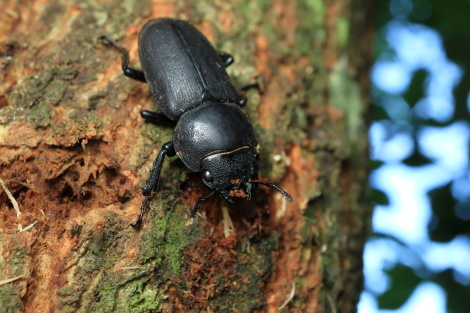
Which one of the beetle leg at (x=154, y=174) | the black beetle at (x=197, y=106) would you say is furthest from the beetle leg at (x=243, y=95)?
the beetle leg at (x=154, y=174)

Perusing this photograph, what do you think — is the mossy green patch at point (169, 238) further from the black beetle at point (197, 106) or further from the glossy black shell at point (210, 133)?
the glossy black shell at point (210, 133)

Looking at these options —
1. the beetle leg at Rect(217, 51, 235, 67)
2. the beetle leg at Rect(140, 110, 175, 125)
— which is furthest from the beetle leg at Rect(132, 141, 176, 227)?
the beetle leg at Rect(217, 51, 235, 67)

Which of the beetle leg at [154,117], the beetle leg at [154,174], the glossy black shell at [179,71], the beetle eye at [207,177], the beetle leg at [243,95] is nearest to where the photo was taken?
the beetle leg at [154,174]

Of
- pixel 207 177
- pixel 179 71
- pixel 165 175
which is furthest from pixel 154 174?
pixel 179 71

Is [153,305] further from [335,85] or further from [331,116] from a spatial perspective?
[335,85]

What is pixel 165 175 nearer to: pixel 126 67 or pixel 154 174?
pixel 154 174

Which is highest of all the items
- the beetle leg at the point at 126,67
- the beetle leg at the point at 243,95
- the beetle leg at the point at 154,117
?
the beetle leg at the point at 126,67

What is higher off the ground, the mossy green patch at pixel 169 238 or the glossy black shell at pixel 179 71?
the glossy black shell at pixel 179 71

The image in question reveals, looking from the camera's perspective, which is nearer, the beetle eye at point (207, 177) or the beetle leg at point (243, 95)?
the beetle eye at point (207, 177)

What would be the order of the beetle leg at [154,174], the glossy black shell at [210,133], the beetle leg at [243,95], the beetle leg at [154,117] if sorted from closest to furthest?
the beetle leg at [154,174]
the glossy black shell at [210,133]
the beetle leg at [154,117]
the beetle leg at [243,95]

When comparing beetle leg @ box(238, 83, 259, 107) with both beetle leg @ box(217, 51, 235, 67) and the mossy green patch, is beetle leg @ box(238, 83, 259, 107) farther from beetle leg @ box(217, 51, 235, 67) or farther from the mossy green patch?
the mossy green patch
